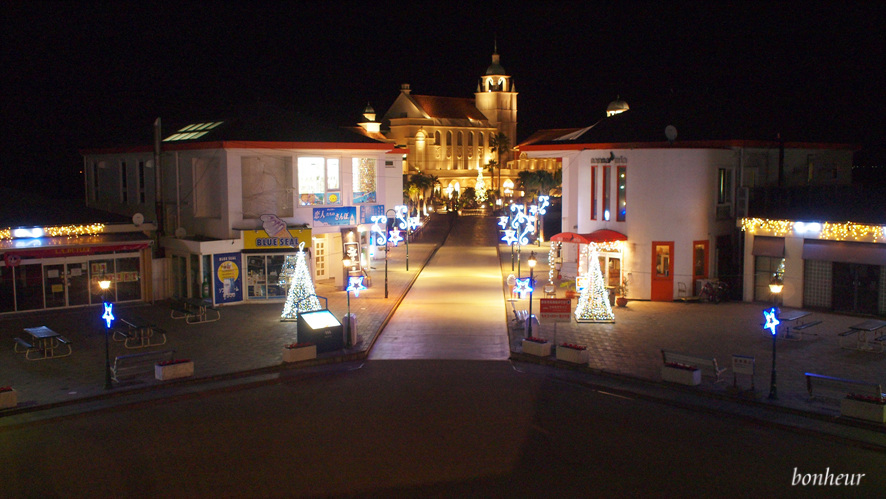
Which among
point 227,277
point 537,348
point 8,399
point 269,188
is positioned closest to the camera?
point 8,399

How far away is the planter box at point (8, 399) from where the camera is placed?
14938 millimetres

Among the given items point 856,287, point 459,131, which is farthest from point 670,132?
point 459,131

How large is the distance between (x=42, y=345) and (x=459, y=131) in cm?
10107

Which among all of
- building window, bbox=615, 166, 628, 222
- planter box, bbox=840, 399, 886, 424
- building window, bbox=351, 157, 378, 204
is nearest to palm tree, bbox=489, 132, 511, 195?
building window, bbox=351, 157, 378, 204

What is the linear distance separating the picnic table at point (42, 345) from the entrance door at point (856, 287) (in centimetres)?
2394

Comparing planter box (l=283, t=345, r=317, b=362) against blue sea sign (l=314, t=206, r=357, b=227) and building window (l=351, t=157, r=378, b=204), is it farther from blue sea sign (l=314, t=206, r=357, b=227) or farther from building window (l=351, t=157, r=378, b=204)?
building window (l=351, t=157, r=378, b=204)

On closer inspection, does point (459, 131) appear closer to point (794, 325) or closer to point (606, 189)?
point (606, 189)

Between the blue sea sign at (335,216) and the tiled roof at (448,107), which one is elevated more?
the tiled roof at (448,107)

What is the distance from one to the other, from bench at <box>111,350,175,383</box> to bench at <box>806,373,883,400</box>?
14.3 m

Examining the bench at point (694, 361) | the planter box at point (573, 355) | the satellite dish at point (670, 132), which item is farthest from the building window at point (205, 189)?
the bench at point (694, 361)

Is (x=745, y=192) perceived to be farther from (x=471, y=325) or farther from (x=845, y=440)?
(x=845, y=440)

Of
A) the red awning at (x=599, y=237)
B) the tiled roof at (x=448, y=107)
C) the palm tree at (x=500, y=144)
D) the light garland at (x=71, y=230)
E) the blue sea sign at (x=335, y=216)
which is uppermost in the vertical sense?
the tiled roof at (x=448, y=107)

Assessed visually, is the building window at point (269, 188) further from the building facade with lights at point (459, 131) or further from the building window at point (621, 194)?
the building facade with lights at point (459, 131)

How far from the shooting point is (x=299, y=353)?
18.8 m
